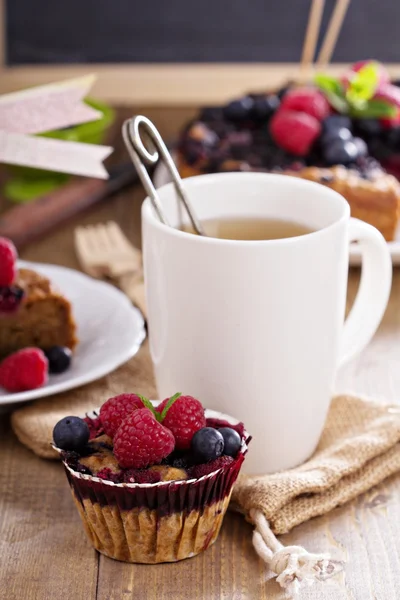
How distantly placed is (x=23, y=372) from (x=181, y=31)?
1841 mm

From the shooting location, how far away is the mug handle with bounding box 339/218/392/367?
44.2 inches

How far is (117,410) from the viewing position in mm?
939

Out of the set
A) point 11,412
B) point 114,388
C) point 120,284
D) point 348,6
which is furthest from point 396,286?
point 348,6

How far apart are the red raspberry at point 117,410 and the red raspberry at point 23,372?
0.95 feet

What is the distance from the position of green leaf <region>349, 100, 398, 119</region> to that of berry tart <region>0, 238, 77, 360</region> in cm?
86

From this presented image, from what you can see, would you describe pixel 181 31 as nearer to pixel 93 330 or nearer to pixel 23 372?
pixel 93 330

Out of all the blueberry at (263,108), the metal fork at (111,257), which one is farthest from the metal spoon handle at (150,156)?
the blueberry at (263,108)

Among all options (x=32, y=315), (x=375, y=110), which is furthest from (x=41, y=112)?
(x=375, y=110)

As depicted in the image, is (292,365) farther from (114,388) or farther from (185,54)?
(185,54)

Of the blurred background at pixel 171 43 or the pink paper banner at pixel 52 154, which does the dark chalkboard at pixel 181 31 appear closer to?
the blurred background at pixel 171 43

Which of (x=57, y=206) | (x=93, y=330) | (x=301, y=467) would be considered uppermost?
(x=301, y=467)

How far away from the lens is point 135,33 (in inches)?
111

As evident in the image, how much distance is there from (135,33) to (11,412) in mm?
1861

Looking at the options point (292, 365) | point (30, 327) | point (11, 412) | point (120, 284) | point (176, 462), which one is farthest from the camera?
point (120, 284)
